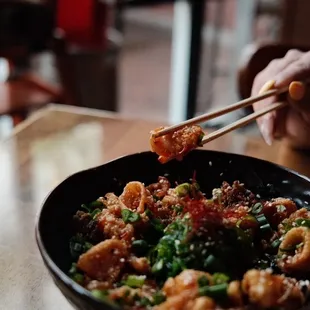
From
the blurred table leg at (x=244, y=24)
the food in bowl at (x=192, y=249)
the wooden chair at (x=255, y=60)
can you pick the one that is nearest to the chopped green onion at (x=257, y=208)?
the food in bowl at (x=192, y=249)

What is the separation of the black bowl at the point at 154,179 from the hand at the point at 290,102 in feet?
0.77

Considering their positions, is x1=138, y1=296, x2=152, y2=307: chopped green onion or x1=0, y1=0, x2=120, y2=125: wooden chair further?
x1=0, y1=0, x2=120, y2=125: wooden chair

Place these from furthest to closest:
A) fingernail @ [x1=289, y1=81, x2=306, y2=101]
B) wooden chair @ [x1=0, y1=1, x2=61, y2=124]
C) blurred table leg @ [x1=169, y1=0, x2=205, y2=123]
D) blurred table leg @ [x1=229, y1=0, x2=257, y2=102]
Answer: blurred table leg @ [x1=229, y1=0, x2=257, y2=102]
blurred table leg @ [x1=169, y1=0, x2=205, y2=123]
wooden chair @ [x1=0, y1=1, x2=61, y2=124]
fingernail @ [x1=289, y1=81, x2=306, y2=101]

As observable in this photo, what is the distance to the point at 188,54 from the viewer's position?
116 inches

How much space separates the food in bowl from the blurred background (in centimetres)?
78

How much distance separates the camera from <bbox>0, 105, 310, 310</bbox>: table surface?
1007 millimetres

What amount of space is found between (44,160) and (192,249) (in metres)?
0.70

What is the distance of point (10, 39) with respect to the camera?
270cm

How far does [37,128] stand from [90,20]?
1.71m

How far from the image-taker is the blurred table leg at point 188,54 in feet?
9.45

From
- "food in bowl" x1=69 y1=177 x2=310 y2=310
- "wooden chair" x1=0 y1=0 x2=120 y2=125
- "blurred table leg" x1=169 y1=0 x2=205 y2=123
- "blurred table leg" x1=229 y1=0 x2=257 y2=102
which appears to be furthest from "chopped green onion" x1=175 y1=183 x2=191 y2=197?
"blurred table leg" x1=229 y1=0 x2=257 y2=102

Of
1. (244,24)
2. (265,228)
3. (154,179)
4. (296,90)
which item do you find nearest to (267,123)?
(296,90)

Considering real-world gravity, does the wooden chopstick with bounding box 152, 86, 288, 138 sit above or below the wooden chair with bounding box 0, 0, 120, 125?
above

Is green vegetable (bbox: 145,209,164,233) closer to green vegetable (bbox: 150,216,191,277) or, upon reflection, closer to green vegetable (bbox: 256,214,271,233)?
green vegetable (bbox: 150,216,191,277)
